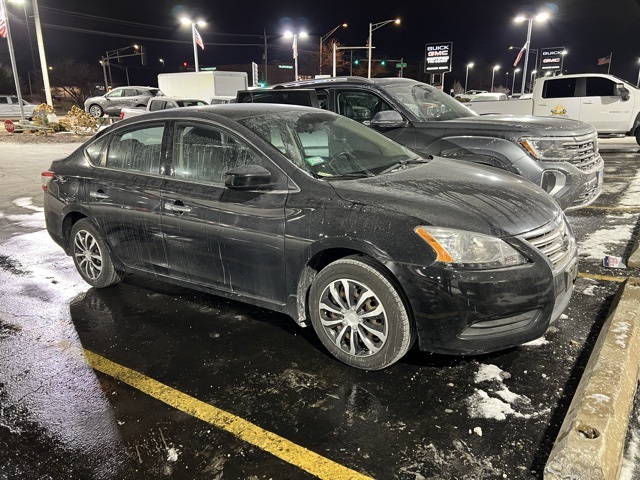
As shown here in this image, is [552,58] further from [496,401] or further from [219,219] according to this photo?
[496,401]

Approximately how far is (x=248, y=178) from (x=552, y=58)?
6027 cm

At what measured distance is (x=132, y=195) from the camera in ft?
13.5

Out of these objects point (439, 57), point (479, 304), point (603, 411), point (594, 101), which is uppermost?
A: point (439, 57)

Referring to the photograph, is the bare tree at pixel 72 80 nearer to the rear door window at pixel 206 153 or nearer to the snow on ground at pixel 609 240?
the rear door window at pixel 206 153

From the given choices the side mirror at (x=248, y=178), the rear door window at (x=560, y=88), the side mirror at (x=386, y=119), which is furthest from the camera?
the rear door window at (x=560, y=88)

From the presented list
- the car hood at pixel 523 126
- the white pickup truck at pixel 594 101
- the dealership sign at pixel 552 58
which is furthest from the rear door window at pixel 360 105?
the dealership sign at pixel 552 58

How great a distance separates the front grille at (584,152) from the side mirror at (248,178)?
3.96 metres

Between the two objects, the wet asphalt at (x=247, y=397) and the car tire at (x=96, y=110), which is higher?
the car tire at (x=96, y=110)

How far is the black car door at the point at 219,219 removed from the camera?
3.40 metres

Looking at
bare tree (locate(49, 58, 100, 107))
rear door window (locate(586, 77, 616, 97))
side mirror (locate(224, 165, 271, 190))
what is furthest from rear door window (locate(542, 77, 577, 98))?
bare tree (locate(49, 58, 100, 107))

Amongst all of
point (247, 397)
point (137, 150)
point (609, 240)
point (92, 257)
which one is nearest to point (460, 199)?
point (247, 397)

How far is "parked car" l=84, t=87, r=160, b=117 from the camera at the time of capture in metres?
28.5

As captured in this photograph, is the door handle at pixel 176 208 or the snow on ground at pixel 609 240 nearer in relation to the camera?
the door handle at pixel 176 208

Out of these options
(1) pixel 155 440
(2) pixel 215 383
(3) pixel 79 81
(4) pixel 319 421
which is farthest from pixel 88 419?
(3) pixel 79 81
